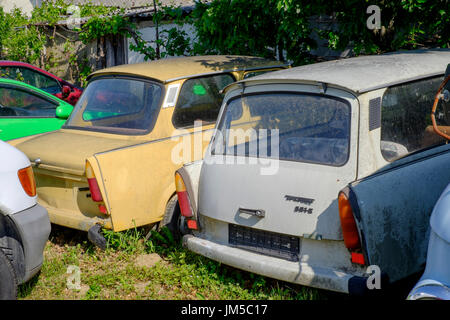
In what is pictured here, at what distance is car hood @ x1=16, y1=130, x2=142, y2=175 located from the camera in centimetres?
520

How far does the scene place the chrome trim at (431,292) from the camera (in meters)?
2.75

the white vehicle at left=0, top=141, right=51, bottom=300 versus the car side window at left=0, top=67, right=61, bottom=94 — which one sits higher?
the car side window at left=0, top=67, right=61, bottom=94

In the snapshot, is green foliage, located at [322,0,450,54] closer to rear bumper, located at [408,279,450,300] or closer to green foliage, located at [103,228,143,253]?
green foliage, located at [103,228,143,253]

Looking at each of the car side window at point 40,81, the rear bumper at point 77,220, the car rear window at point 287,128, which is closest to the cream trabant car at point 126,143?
the rear bumper at point 77,220

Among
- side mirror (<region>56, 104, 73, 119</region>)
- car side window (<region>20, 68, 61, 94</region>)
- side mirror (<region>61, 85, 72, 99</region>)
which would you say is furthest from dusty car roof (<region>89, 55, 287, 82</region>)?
side mirror (<region>61, 85, 72, 99</region>)

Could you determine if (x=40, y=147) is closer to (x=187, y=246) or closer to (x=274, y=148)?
(x=187, y=246)

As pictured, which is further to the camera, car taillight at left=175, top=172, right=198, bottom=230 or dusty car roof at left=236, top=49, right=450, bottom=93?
car taillight at left=175, top=172, right=198, bottom=230

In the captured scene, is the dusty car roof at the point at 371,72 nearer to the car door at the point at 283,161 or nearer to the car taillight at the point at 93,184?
the car door at the point at 283,161

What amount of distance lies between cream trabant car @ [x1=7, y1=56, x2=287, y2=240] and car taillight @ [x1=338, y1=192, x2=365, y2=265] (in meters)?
2.14

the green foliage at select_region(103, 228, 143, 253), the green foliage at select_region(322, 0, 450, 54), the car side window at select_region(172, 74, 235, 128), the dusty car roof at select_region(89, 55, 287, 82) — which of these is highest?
the green foliage at select_region(322, 0, 450, 54)

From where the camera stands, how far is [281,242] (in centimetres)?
411

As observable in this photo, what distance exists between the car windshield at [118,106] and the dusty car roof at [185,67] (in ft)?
0.35

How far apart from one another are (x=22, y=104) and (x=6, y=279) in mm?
3906

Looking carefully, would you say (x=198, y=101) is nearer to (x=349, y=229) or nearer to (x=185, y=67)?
(x=185, y=67)
